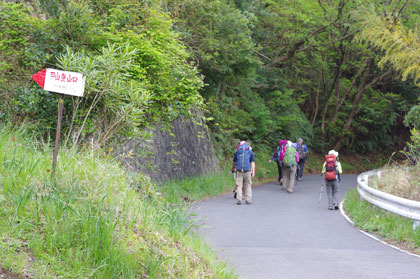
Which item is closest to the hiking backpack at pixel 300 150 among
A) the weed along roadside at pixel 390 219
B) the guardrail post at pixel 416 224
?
the weed along roadside at pixel 390 219

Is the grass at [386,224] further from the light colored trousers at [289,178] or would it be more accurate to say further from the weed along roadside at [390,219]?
the light colored trousers at [289,178]

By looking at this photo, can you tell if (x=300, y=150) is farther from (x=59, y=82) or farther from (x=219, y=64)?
(x=59, y=82)

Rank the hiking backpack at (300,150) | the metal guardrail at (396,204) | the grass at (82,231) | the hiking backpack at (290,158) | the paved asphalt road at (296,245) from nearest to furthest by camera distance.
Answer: the grass at (82,231), the paved asphalt road at (296,245), the metal guardrail at (396,204), the hiking backpack at (290,158), the hiking backpack at (300,150)

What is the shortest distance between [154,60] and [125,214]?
5.59 meters

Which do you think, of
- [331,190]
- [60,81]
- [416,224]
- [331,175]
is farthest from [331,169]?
[60,81]

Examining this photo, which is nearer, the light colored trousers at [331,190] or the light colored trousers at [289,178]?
the light colored trousers at [331,190]

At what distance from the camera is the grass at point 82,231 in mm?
4461

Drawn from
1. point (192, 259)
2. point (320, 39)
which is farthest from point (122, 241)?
point (320, 39)

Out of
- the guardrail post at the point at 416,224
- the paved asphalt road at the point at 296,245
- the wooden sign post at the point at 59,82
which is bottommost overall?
the paved asphalt road at the point at 296,245

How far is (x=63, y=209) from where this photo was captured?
4906 mm

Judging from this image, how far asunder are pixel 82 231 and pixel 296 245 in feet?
15.2

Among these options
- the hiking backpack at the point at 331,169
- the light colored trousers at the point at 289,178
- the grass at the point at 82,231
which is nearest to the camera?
the grass at the point at 82,231

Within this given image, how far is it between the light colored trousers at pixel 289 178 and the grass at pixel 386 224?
5070 millimetres

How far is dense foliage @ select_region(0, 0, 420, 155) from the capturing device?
344 inches
